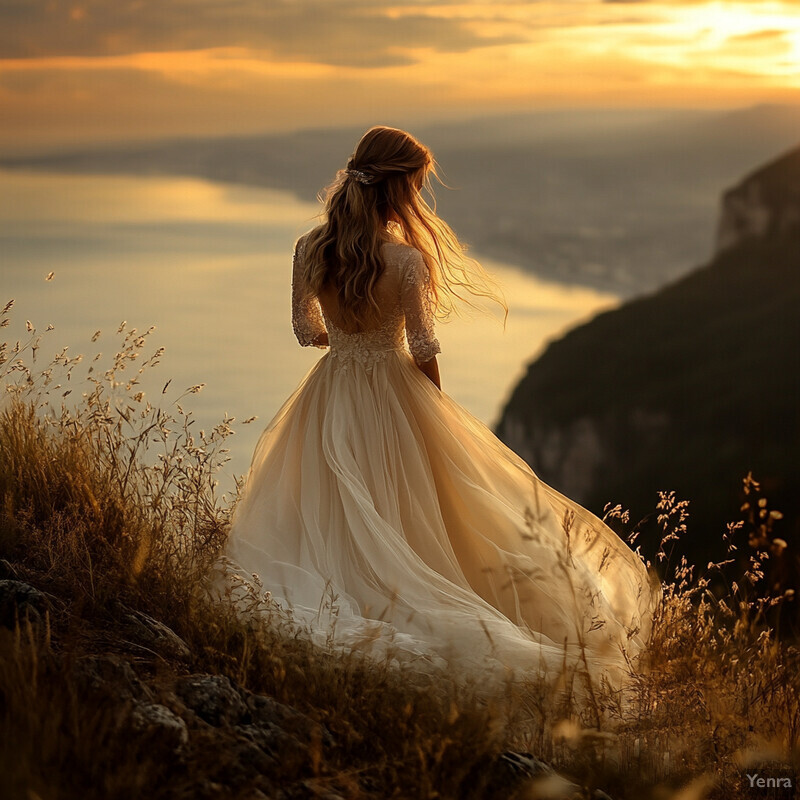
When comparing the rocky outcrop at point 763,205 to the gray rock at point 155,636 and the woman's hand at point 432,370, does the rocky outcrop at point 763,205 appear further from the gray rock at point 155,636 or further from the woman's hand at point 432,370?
the gray rock at point 155,636

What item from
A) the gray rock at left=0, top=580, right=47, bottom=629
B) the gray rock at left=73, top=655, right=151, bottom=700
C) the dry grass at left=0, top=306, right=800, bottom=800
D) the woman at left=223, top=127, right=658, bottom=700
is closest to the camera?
the dry grass at left=0, top=306, right=800, bottom=800

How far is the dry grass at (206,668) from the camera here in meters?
2.24

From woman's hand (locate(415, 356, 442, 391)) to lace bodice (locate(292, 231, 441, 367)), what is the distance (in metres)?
0.05

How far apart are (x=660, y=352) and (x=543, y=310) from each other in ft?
113

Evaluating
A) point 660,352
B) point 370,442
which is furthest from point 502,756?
point 660,352

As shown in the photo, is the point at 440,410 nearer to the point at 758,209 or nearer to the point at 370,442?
the point at 370,442

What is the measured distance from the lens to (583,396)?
64375 mm

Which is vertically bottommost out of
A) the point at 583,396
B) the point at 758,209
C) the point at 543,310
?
the point at 583,396

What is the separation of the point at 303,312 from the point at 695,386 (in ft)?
190

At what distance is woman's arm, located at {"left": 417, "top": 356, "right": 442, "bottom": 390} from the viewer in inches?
174
